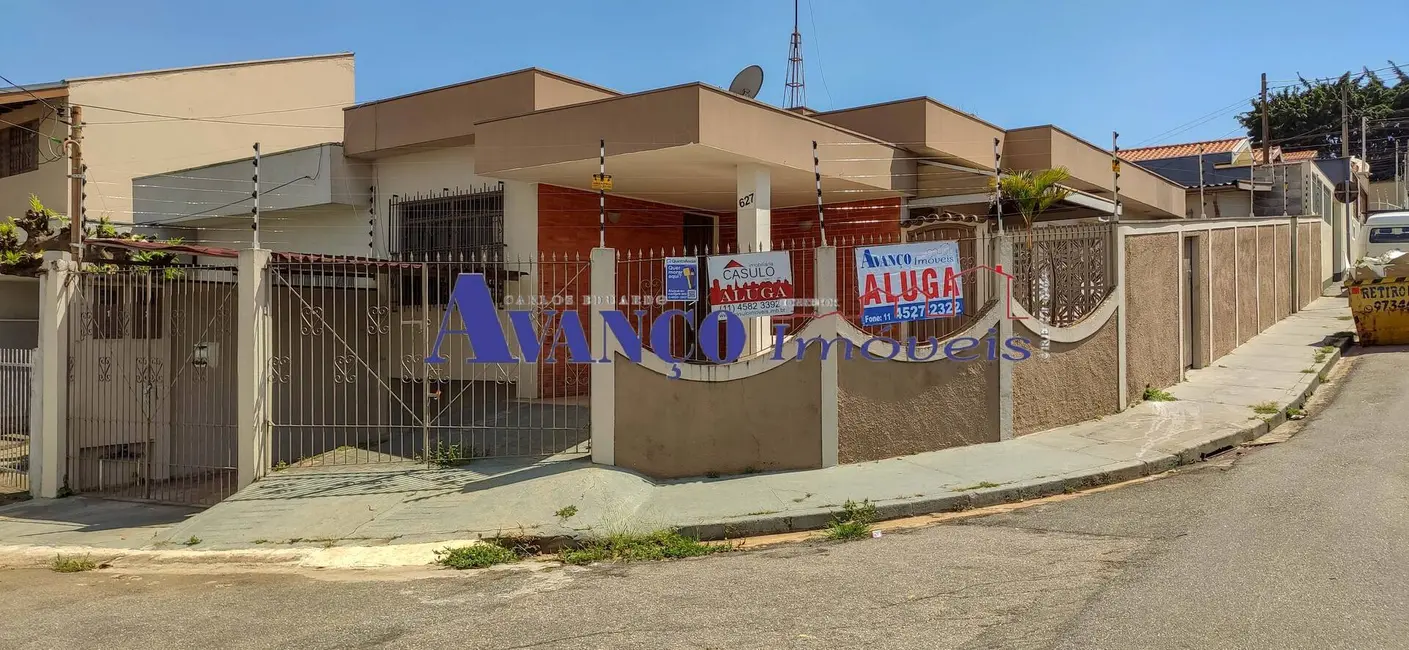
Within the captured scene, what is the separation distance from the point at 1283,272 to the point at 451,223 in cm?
1658

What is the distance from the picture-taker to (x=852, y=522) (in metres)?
7.01

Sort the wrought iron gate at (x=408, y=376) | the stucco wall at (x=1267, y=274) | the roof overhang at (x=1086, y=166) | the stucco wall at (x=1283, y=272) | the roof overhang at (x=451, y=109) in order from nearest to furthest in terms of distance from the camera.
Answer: the wrought iron gate at (x=408, y=376) → the roof overhang at (x=451, y=109) → the roof overhang at (x=1086, y=166) → the stucco wall at (x=1267, y=274) → the stucco wall at (x=1283, y=272)

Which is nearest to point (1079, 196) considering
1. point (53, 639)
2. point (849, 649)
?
point (849, 649)

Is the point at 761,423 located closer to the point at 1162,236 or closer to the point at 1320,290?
the point at 1162,236

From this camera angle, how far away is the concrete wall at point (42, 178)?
18469mm

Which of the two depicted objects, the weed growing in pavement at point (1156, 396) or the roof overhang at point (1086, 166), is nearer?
the weed growing in pavement at point (1156, 396)

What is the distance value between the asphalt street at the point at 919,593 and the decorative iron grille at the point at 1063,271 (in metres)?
2.78

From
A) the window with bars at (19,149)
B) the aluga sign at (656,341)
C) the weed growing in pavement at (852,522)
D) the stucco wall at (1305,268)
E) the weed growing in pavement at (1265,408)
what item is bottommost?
the weed growing in pavement at (852,522)

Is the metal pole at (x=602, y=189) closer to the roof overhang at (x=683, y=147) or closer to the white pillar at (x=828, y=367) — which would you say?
the roof overhang at (x=683, y=147)

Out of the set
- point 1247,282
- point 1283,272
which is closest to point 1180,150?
point 1283,272

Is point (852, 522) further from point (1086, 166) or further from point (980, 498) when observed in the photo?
point (1086, 166)

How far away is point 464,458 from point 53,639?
4.43 meters

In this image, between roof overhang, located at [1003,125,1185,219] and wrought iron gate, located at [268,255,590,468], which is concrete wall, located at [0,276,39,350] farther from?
roof overhang, located at [1003,125,1185,219]

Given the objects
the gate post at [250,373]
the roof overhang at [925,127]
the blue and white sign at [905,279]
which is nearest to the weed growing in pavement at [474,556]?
the gate post at [250,373]
